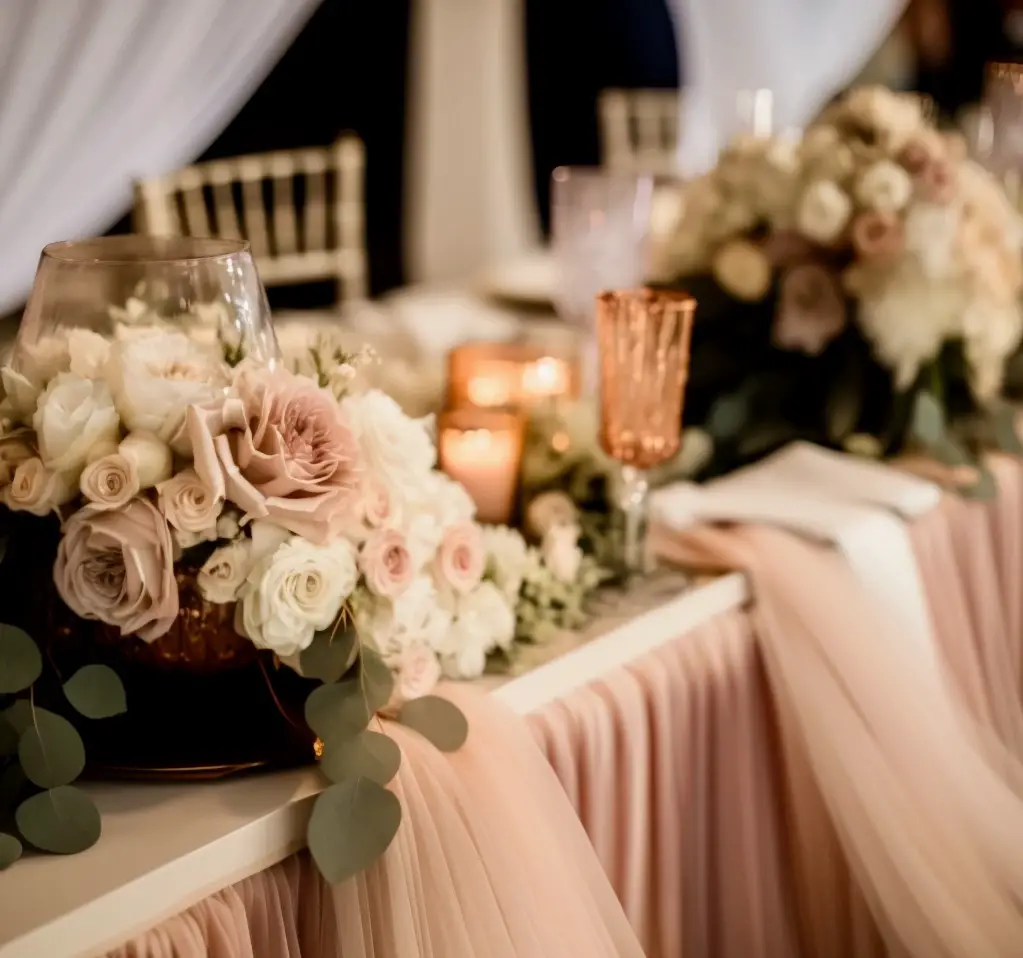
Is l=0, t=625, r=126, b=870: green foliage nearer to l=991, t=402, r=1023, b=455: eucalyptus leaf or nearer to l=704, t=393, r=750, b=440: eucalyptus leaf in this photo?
l=704, t=393, r=750, b=440: eucalyptus leaf

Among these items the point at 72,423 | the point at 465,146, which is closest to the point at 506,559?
the point at 72,423

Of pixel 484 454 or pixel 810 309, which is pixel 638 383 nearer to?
pixel 484 454

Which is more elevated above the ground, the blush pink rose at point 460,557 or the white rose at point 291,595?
the white rose at point 291,595

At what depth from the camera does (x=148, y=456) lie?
0.81m

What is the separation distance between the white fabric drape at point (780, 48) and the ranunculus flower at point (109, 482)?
6.18ft

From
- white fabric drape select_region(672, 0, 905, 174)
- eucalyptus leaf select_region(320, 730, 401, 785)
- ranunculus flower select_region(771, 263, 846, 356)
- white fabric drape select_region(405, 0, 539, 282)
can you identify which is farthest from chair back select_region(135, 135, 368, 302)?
eucalyptus leaf select_region(320, 730, 401, 785)

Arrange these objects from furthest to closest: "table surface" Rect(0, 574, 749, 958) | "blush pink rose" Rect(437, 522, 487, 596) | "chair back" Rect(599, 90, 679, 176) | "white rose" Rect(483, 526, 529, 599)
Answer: "chair back" Rect(599, 90, 679, 176) → "white rose" Rect(483, 526, 529, 599) → "blush pink rose" Rect(437, 522, 487, 596) → "table surface" Rect(0, 574, 749, 958)

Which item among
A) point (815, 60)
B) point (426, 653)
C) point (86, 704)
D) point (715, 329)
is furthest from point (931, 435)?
point (815, 60)

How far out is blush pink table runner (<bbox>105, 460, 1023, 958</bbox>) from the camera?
2.81ft

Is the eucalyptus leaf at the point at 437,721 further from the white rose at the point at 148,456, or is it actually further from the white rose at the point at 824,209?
the white rose at the point at 824,209

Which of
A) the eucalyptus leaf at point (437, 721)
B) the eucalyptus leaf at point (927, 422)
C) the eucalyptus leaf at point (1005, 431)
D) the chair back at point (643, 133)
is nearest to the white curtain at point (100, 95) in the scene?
the eucalyptus leaf at point (437, 721)

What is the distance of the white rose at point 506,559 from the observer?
1081 mm

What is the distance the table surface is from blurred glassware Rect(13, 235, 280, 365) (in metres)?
0.33

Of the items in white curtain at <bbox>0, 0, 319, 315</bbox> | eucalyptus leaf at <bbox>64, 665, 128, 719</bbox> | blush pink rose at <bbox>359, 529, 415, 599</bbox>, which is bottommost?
eucalyptus leaf at <bbox>64, 665, 128, 719</bbox>
